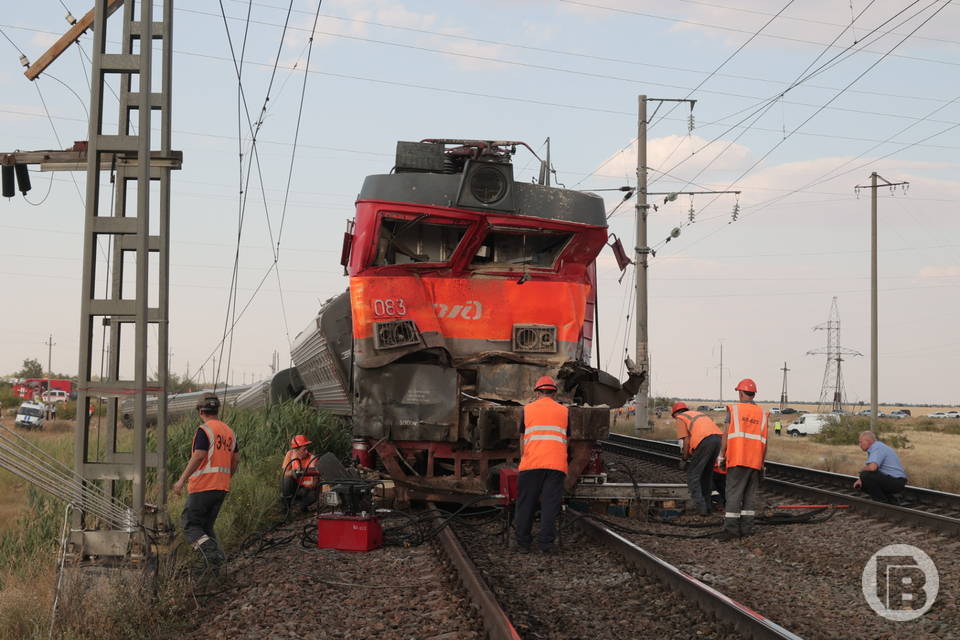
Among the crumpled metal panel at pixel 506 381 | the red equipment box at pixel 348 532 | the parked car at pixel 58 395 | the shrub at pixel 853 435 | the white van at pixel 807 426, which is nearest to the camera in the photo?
the red equipment box at pixel 348 532

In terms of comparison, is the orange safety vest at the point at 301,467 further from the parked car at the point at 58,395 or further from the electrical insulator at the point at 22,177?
the parked car at the point at 58,395

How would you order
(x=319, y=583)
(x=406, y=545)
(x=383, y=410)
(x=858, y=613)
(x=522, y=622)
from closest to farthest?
(x=522, y=622)
(x=858, y=613)
(x=319, y=583)
(x=406, y=545)
(x=383, y=410)

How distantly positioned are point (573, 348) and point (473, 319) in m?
1.26

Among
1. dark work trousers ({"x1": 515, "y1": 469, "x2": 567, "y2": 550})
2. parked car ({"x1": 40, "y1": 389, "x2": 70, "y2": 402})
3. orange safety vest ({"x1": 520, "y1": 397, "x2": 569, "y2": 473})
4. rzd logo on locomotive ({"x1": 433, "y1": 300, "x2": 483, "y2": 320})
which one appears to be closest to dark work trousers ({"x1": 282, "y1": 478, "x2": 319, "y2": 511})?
rzd logo on locomotive ({"x1": 433, "y1": 300, "x2": 483, "y2": 320})

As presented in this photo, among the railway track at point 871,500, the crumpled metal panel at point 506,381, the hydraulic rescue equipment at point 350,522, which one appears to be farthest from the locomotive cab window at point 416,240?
the railway track at point 871,500

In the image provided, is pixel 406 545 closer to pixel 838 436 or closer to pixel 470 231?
pixel 470 231

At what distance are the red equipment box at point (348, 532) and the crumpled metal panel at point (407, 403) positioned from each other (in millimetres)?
1580

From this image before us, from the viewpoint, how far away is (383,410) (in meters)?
10.9

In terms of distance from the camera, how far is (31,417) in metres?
38.6

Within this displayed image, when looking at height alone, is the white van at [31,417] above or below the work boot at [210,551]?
below

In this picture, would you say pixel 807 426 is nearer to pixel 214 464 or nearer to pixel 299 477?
pixel 299 477

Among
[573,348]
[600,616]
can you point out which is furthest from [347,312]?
[600,616]

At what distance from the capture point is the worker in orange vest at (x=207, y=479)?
8.12 meters

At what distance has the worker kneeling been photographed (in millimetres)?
11727
